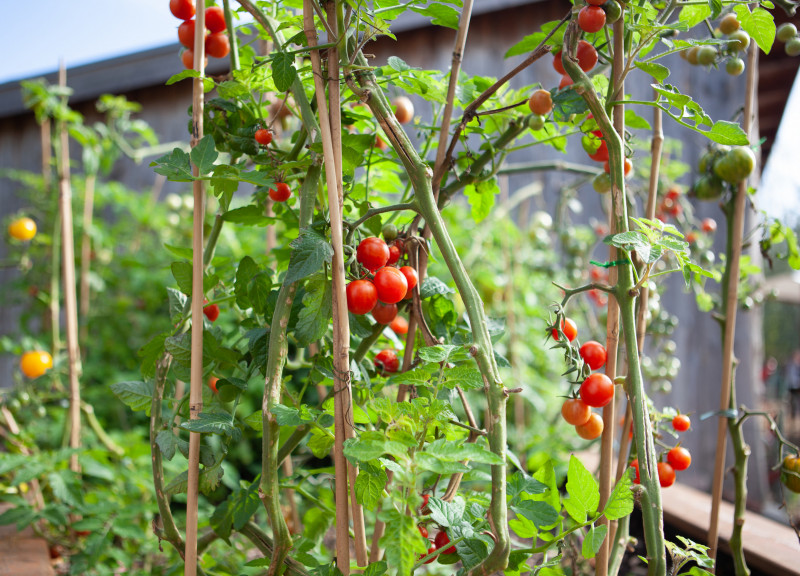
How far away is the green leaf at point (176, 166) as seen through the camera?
24.7 inches

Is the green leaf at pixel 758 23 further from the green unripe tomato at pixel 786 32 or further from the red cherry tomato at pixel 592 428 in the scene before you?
the red cherry tomato at pixel 592 428

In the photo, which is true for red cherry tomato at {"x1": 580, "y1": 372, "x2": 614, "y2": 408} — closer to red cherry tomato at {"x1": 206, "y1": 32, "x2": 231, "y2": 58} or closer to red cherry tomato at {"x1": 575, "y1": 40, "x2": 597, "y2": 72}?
red cherry tomato at {"x1": 575, "y1": 40, "x2": 597, "y2": 72}

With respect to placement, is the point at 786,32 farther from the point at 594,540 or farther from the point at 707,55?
the point at 594,540

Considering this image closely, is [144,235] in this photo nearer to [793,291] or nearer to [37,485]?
[37,485]

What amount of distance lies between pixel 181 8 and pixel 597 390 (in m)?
0.75

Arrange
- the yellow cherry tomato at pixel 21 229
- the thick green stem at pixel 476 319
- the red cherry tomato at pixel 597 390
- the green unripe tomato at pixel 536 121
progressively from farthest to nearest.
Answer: the yellow cherry tomato at pixel 21 229 → the green unripe tomato at pixel 536 121 → the red cherry tomato at pixel 597 390 → the thick green stem at pixel 476 319

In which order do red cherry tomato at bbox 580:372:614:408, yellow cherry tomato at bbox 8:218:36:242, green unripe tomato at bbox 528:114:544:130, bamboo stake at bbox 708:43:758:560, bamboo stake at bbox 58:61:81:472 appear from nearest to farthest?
red cherry tomato at bbox 580:372:614:408
green unripe tomato at bbox 528:114:544:130
bamboo stake at bbox 708:43:758:560
bamboo stake at bbox 58:61:81:472
yellow cherry tomato at bbox 8:218:36:242

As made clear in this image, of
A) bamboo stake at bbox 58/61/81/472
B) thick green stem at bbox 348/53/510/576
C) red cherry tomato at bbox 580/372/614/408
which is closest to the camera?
thick green stem at bbox 348/53/510/576

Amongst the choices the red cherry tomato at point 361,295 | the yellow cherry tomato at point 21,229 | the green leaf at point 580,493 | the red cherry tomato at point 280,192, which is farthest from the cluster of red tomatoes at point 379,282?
the yellow cherry tomato at point 21,229

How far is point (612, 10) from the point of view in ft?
2.05

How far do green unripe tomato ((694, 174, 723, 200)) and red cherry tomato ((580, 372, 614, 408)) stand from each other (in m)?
0.46

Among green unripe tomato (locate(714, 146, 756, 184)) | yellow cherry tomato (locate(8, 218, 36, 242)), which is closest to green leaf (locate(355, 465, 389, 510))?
green unripe tomato (locate(714, 146, 756, 184))

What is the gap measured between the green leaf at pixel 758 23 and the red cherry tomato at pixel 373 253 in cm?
46

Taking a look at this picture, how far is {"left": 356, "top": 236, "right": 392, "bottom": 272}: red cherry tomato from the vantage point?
64 centimetres
